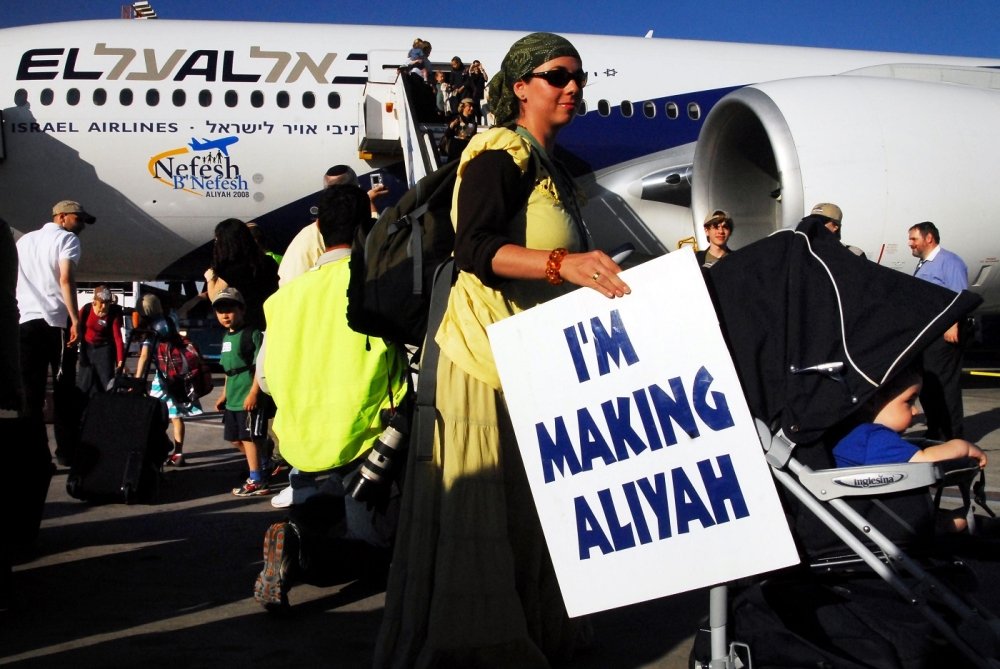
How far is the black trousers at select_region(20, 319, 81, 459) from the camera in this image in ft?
16.8

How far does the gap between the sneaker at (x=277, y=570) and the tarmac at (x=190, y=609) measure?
0.27 feet

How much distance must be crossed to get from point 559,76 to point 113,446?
11.0ft

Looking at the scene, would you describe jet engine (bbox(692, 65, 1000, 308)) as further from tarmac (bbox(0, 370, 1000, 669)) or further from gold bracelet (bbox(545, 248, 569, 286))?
gold bracelet (bbox(545, 248, 569, 286))

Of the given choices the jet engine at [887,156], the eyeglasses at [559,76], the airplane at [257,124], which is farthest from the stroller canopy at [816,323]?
the airplane at [257,124]

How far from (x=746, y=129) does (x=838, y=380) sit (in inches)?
257

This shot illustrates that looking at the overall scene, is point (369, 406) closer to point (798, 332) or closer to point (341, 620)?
point (341, 620)

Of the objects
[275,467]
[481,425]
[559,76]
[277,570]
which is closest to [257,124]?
[275,467]

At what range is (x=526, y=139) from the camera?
2434 mm

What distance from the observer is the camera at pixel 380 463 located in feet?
9.09

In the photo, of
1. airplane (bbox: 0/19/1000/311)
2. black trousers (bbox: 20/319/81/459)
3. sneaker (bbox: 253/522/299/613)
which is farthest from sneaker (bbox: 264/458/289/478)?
airplane (bbox: 0/19/1000/311)

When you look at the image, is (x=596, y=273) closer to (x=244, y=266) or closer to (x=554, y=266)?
(x=554, y=266)

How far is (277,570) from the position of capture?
124 inches

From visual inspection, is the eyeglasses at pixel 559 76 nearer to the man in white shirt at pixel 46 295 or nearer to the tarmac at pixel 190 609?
the tarmac at pixel 190 609

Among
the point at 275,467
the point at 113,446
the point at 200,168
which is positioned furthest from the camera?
the point at 200,168
